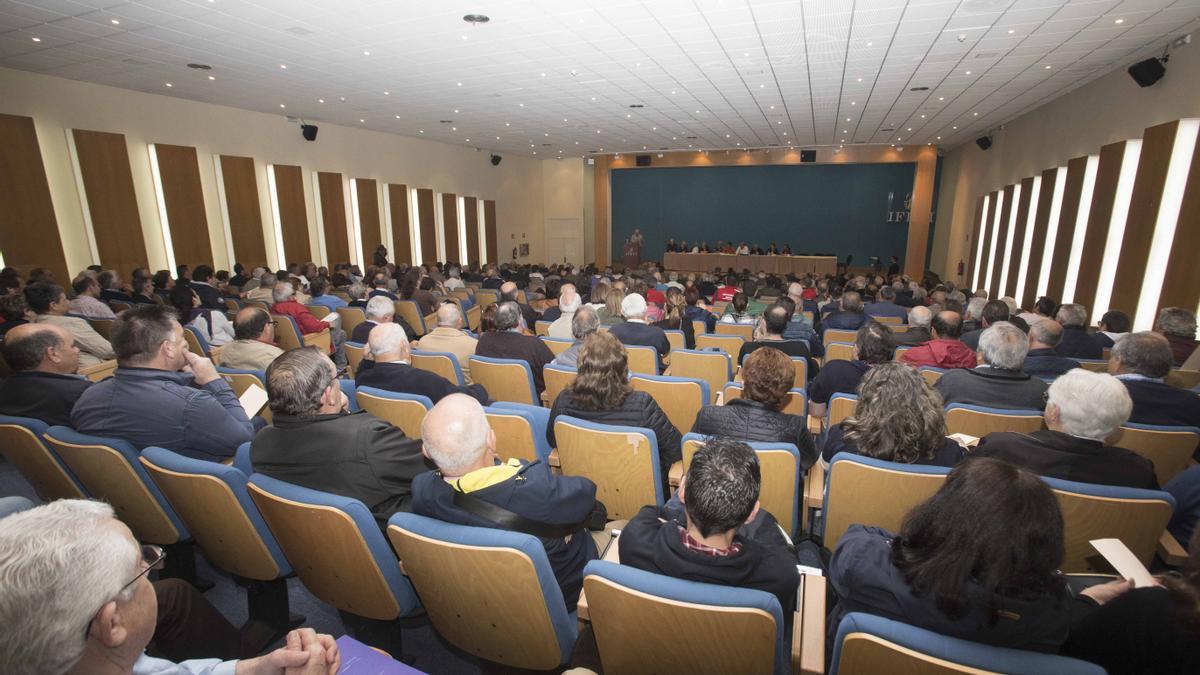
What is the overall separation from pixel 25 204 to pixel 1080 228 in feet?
57.2

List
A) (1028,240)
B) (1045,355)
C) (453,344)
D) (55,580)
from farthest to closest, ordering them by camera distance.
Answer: (1028,240), (453,344), (1045,355), (55,580)

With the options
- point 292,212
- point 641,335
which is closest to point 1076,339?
point 641,335

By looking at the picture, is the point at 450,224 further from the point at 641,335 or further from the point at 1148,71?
the point at 1148,71

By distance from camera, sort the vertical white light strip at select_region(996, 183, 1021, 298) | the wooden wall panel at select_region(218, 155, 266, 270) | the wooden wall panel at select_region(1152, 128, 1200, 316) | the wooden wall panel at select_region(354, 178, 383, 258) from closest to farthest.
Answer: the wooden wall panel at select_region(1152, 128, 1200, 316) → the wooden wall panel at select_region(218, 155, 266, 270) → the vertical white light strip at select_region(996, 183, 1021, 298) → the wooden wall panel at select_region(354, 178, 383, 258)

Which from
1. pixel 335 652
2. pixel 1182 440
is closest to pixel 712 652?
pixel 335 652

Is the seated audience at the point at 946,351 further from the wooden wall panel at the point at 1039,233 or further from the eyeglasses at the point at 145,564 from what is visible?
the wooden wall panel at the point at 1039,233

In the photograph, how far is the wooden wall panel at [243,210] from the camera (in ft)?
38.3

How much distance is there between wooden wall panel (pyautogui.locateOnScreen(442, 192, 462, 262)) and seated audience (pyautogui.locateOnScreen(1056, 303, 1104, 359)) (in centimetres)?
1687

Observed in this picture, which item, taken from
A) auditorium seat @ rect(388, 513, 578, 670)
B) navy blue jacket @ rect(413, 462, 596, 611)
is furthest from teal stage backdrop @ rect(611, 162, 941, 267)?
auditorium seat @ rect(388, 513, 578, 670)

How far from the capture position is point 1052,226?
10242 mm

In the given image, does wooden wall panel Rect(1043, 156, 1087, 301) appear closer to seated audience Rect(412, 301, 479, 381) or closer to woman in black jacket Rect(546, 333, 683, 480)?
woman in black jacket Rect(546, 333, 683, 480)

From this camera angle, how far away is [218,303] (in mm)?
7633

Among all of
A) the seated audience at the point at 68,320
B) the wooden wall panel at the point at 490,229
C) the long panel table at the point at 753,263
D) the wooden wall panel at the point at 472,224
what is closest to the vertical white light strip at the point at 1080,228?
the long panel table at the point at 753,263

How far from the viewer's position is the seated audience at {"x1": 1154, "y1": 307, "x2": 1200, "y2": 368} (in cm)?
455
